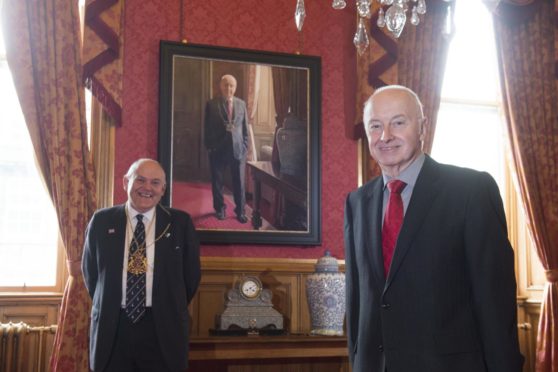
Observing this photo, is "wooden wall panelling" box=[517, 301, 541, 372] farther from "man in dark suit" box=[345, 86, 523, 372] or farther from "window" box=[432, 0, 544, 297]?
"man in dark suit" box=[345, 86, 523, 372]

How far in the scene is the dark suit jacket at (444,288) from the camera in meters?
2.04

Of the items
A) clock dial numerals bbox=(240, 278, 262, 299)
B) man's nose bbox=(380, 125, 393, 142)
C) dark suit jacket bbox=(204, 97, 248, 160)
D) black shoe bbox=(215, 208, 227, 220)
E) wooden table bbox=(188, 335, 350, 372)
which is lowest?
wooden table bbox=(188, 335, 350, 372)

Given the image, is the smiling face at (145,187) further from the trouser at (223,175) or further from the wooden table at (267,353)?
the trouser at (223,175)

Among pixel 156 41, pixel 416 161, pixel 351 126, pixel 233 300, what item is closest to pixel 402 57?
pixel 351 126

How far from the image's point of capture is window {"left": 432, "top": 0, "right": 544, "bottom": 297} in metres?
6.48

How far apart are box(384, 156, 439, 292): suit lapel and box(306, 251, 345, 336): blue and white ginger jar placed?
291 centimetres

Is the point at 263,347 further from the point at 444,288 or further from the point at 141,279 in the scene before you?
the point at 444,288

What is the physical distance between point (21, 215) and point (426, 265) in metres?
3.90

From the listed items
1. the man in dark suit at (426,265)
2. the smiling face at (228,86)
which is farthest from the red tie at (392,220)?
the smiling face at (228,86)

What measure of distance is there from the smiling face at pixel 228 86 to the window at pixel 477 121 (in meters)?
2.02

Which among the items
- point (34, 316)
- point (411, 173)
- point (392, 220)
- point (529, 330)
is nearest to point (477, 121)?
point (529, 330)

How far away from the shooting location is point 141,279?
384cm

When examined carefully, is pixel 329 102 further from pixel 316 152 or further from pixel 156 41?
pixel 156 41

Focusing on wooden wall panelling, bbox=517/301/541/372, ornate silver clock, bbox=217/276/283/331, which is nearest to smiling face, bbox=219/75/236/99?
ornate silver clock, bbox=217/276/283/331
